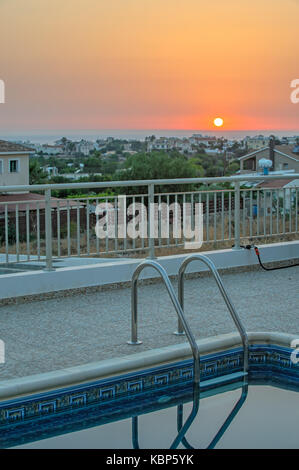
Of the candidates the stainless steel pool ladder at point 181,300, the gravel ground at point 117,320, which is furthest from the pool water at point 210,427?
the gravel ground at point 117,320

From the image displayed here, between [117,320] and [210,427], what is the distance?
5.43 ft

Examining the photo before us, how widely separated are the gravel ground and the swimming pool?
29cm

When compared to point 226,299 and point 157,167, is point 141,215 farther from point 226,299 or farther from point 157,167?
point 157,167

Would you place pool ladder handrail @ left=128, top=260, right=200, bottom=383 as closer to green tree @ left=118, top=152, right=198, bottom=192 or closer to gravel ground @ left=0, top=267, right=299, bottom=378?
gravel ground @ left=0, top=267, right=299, bottom=378

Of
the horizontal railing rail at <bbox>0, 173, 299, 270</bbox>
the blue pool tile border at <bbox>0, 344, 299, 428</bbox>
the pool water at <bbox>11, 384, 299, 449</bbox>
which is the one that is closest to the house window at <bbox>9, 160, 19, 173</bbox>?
the horizontal railing rail at <bbox>0, 173, 299, 270</bbox>

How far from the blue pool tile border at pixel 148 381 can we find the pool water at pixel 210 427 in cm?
14

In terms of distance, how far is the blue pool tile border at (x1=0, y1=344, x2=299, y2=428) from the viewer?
12.7 ft

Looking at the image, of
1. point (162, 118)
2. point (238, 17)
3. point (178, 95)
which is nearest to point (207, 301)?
point (238, 17)

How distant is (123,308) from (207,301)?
85 centimetres

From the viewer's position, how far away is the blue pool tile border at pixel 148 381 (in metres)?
3.88

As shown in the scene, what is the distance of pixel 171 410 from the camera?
14.3 feet

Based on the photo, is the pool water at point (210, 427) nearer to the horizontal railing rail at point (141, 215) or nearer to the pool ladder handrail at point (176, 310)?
the pool ladder handrail at point (176, 310)

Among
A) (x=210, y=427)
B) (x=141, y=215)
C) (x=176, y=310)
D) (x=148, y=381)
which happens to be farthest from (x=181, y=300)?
(x=141, y=215)

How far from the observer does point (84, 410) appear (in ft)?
13.6
